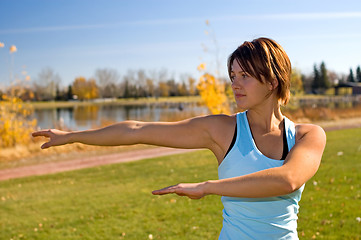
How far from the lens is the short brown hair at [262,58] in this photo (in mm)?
1929

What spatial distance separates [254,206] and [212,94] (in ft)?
51.9

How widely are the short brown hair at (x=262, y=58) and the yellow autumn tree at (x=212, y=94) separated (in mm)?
15338

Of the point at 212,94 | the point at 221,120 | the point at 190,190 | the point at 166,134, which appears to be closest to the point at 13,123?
the point at 212,94

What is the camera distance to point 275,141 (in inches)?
80.7

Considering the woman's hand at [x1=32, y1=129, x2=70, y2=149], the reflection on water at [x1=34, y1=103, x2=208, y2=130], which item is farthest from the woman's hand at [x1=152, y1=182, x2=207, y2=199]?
the reflection on water at [x1=34, y1=103, x2=208, y2=130]

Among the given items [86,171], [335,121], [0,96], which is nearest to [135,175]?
[86,171]

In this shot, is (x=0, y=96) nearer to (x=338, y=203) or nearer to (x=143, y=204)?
(x=143, y=204)

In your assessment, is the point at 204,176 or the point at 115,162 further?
the point at 115,162

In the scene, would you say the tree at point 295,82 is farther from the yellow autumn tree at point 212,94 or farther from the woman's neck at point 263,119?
the yellow autumn tree at point 212,94

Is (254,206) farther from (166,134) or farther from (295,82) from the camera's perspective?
(295,82)

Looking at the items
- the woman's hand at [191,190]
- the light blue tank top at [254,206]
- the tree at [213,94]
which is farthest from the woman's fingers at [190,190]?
the tree at [213,94]

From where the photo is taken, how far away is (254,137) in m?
2.06

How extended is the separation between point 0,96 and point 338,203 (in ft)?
54.3

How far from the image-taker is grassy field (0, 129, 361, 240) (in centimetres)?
598
